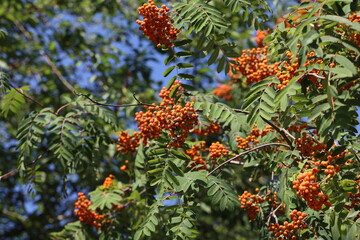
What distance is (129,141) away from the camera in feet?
14.6

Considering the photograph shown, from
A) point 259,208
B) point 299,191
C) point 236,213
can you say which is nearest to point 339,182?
point 299,191

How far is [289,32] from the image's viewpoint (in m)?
3.44

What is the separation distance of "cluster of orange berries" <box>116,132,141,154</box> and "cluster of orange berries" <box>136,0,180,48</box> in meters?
1.25

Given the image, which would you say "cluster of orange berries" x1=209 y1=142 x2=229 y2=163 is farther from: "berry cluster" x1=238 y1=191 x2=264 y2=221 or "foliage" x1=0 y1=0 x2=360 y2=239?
"berry cluster" x1=238 y1=191 x2=264 y2=221

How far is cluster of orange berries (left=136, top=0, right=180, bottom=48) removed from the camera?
3234mm

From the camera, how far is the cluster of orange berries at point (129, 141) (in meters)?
4.42

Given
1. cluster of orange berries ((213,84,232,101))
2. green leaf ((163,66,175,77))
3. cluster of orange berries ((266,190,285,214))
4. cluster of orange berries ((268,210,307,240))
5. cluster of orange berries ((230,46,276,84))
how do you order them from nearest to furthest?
cluster of orange berries ((268,210,307,240))
green leaf ((163,66,175,77))
cluster of orange berries ((266,190,285,214))
cluster of orange berries ((230,46,276,84))
cluster of orange berries ((213,84,232,101))

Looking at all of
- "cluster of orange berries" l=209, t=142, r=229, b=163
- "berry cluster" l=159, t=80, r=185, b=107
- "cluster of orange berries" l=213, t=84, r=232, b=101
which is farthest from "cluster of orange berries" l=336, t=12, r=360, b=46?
"cluster of orange berries" l=213, t=84, r=232, b=101

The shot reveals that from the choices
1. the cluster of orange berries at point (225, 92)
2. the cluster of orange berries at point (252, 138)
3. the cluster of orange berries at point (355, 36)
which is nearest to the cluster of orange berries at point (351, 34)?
the cluster of orange berries at point (355, 36)

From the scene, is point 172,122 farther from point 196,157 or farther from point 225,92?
point 225,92

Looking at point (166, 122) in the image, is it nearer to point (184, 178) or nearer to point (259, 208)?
point (184, 178)

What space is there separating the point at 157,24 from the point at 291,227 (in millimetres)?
1685

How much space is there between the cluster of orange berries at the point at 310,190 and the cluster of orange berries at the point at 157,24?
4.50 feet

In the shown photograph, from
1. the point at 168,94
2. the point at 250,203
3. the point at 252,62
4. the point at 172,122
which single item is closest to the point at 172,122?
the point at 172,122
